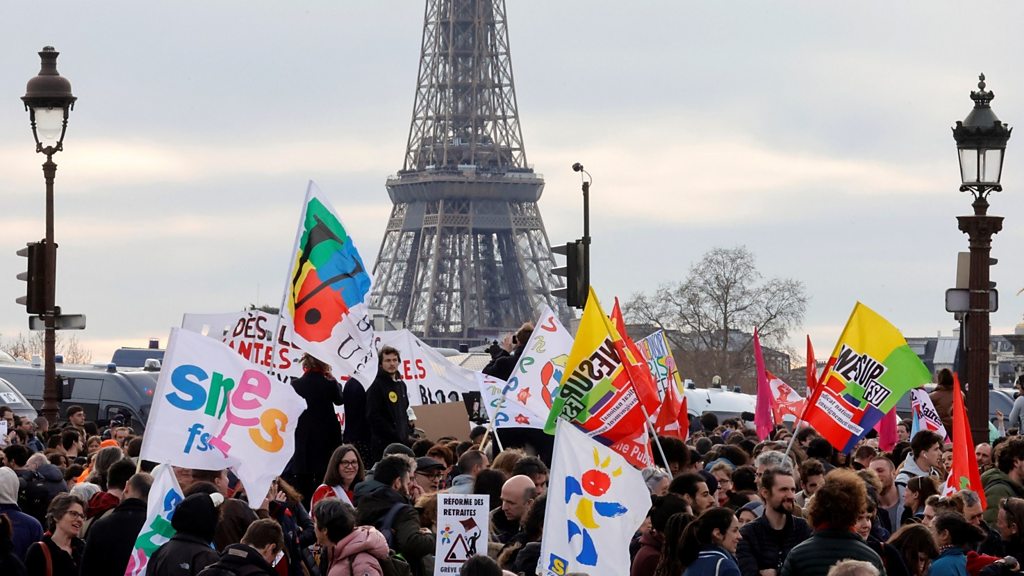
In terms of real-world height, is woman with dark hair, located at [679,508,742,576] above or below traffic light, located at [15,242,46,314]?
below

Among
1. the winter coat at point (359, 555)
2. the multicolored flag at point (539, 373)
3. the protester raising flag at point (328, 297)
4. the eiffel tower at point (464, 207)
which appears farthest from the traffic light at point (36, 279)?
the eiffel tower at point (464, 207)

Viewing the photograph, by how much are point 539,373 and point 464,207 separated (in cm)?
10405

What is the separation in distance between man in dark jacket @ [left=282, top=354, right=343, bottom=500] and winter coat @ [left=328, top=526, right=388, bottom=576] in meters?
4.39

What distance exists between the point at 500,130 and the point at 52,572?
371ft

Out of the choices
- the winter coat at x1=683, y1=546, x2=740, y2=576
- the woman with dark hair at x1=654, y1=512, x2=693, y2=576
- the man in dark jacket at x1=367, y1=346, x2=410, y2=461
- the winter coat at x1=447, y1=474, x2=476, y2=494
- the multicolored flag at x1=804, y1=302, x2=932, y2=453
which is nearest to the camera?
the winter coat at x1=683, y1=546, x2=740, y2=576

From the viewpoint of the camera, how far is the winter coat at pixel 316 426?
14.9m

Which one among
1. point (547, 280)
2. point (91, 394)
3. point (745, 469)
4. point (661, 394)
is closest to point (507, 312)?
point (547, 280)

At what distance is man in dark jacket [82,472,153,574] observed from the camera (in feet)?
36.8

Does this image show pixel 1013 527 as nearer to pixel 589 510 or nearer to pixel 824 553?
pixel 824 553

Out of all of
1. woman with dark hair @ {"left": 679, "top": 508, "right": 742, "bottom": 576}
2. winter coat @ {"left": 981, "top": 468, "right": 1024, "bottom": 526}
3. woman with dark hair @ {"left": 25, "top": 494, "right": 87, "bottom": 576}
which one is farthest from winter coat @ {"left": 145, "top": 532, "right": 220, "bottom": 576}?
winter coat @ {"left": 981, "top": 468, "right": 1024, "bottom": 526}

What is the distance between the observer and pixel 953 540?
1060 centimetres

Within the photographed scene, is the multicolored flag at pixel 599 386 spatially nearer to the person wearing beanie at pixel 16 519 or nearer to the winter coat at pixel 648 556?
the winter coat at pixel 648 556

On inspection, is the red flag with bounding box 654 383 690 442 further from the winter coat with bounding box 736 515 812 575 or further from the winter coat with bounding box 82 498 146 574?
the winter coat with bounding box 82 498 146 574

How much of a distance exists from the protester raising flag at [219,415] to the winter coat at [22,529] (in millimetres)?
2320
